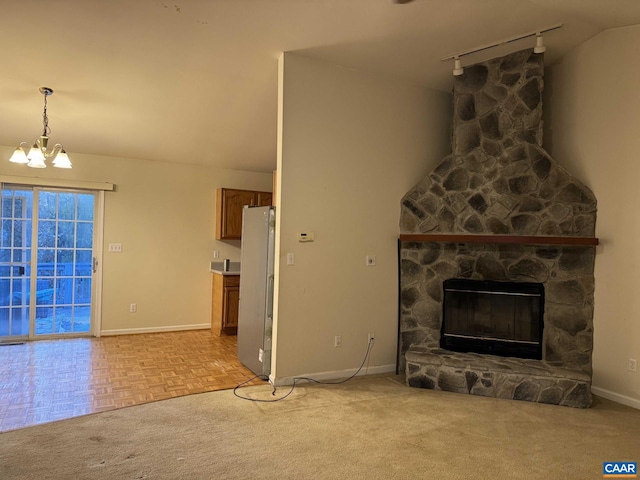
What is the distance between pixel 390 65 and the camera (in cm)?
390

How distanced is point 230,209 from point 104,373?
2.82m

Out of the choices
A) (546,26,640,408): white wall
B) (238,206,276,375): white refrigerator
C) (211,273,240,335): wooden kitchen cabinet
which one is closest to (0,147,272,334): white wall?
(211,273,240,335): wooden kitchen cabinet

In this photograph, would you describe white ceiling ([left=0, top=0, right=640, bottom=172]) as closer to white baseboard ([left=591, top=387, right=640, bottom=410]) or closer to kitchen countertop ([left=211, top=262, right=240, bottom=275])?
kitchen countertop ([left=211, top=262, right=240, bottom=275])

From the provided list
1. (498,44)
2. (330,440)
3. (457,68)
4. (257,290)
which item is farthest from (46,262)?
(498,44)

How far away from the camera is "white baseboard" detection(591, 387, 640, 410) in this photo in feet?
10.7

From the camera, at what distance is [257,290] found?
4.00 metres

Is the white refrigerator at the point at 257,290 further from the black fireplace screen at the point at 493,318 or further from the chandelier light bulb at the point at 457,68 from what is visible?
the chandelier light bulb at the point at 457,68

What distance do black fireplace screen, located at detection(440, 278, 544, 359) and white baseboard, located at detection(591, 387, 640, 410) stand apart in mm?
482

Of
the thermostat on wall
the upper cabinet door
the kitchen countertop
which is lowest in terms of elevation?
the kitchen countertop

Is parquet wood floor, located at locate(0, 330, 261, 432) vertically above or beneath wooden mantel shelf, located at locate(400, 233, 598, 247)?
beneath

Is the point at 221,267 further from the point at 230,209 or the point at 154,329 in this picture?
the point at 154,329

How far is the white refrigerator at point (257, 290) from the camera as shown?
3.77m

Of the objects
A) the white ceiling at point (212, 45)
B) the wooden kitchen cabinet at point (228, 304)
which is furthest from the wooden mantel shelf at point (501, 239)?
the wooden kitchen cabinet at point (228, 304)

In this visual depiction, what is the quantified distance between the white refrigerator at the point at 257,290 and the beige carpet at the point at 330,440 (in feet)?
1.90
